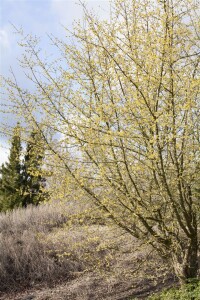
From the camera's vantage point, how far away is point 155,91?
422cm

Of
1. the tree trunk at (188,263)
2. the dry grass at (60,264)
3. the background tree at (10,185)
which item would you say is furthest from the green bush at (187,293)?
the background tree at (10,185)

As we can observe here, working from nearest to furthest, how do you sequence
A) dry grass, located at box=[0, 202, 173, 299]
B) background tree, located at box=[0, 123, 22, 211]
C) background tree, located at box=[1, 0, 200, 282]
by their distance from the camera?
background tree, located at box=[1, 0, 200, 282], dry grass, located at box=[0, 202, 173, 299], background tree, located at box=[0, 123, 22, 211]

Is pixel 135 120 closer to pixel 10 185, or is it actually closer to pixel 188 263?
pixel 188 263

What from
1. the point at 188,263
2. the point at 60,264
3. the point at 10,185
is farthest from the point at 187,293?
the point at 10,185

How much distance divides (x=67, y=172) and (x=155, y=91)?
61.5 inches

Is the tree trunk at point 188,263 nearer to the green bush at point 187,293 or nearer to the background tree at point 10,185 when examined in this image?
the green bush at point 187,293

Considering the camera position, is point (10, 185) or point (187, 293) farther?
point (10, 185)

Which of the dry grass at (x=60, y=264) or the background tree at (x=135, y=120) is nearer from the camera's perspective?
the background tree at (x=135, y=120)

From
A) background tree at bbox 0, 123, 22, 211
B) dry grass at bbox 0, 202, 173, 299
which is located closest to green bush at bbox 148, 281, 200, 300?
dry grass at bbox 0, 202, 173, 299

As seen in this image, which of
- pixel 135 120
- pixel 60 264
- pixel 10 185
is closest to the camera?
pixel 135 120

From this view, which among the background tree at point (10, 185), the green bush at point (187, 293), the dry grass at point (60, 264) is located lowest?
the dry grass at point (60, 264)

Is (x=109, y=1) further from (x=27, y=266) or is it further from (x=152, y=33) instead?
(x=27, y=266)

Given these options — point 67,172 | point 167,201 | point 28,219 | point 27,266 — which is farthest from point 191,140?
point 28,219

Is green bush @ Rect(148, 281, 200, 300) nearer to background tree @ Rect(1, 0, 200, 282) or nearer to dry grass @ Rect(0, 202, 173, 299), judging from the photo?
background tree @ Rect(1, 0, 200, 282)
